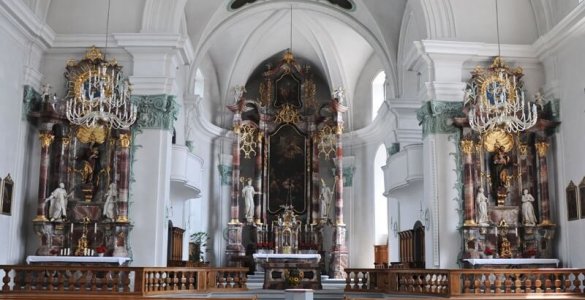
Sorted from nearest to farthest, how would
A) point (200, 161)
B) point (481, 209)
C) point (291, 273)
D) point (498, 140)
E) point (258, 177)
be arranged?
1. point (481, 209)
2. point (498, 140)
3. point (291, 273)
4. point (200, 161)
5. point (258, 177)

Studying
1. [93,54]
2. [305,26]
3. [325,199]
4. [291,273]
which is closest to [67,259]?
[93,54]

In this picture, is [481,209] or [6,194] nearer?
[6,194]

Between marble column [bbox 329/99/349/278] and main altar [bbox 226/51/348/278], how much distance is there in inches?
1.2

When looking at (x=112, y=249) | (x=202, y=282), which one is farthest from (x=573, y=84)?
(x=112, y=249)

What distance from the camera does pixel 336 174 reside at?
21516 mm

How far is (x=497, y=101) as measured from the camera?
12.3 meters

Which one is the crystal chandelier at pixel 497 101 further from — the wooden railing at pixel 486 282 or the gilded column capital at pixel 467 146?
the wooden railing at pixel 486 282

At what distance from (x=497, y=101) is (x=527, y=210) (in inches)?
122

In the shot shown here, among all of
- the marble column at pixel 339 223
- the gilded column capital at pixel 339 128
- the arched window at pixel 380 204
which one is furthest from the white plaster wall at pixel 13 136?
the arched window at pixel 380 204

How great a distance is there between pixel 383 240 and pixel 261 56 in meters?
7.50

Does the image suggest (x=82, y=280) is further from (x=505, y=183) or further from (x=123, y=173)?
(x=505, y=183)

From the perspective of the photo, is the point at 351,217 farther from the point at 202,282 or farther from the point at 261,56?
the point at 202,282

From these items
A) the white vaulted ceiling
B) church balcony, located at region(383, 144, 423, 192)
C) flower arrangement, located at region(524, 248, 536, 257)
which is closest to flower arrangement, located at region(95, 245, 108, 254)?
the white vaulted ceiling

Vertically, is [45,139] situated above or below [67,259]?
above
